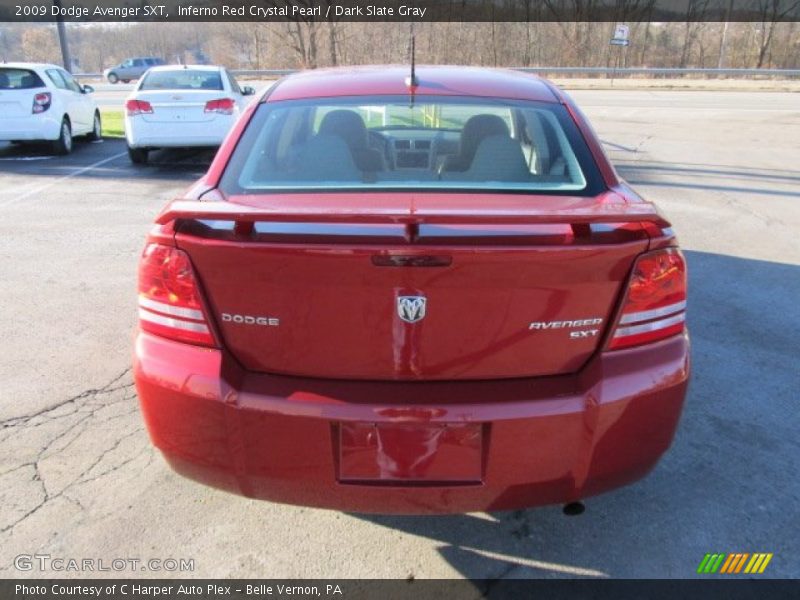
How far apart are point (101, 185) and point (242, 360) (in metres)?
8.27

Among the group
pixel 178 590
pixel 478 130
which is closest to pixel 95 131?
pixel 478 130

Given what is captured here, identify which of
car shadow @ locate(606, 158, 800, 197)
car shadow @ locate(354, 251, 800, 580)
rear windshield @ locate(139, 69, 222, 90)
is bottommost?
car shadow @ locate(354, 251, 800, 580)

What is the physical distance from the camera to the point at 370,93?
300cm

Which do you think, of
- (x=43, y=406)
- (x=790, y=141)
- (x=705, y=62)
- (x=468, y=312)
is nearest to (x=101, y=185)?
(x=43, y=406)

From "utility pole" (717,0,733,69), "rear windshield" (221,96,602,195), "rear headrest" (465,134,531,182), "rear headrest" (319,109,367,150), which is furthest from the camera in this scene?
"utility pole" (717,0,733,69)

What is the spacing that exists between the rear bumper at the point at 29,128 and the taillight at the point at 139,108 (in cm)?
197

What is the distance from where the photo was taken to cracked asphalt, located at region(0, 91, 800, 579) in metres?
2.43

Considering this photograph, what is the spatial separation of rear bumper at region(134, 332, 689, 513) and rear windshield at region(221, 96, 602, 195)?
76 centimetres

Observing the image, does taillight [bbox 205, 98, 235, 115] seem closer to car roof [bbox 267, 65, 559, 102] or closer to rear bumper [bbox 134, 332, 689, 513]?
car roof [bbox 267, 65, 559, 102]

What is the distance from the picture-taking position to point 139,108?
10211 millimetres

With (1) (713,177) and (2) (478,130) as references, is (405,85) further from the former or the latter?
(1) (713,177)

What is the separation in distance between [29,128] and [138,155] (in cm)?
201

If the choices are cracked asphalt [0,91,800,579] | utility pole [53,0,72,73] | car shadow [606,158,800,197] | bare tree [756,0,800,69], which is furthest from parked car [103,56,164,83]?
cracked asphalt [0,91,800,579]

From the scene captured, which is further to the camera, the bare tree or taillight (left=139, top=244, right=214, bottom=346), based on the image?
the bare tree
